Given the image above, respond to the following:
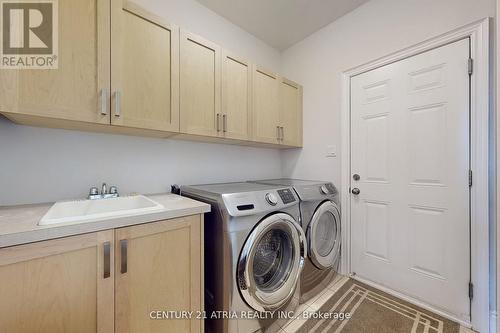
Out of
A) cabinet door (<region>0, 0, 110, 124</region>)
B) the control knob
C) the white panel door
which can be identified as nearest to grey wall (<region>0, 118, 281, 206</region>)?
cabinet door (<region>0, 0, 110, 124</region>)

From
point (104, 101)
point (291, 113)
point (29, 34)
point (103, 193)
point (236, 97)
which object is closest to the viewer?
point (29, 34)

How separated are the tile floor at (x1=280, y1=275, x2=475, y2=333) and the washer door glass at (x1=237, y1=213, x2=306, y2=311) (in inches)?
7.3

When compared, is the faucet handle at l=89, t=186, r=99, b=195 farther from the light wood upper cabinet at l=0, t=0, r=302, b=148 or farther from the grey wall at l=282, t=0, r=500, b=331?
the grey wall at l=282, t=0, r=500, b=331

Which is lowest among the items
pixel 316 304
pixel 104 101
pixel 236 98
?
pixel 316 304

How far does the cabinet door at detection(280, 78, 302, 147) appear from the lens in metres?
2.27

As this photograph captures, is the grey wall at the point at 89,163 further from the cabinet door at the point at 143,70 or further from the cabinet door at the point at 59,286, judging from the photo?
the cabinet door at the point at 59,286

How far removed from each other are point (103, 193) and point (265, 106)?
1.59 m

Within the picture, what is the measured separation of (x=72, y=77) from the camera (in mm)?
1077

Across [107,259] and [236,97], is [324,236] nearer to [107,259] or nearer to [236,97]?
[236,97]

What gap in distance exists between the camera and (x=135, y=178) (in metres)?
1.62

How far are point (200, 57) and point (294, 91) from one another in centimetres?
125

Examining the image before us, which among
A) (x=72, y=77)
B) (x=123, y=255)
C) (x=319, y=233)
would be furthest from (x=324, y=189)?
(x=72, y=77)

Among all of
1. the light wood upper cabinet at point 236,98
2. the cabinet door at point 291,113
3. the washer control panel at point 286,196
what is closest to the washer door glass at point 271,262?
the washer control panel at point 286,196

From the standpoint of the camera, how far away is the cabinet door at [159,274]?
94 cm
